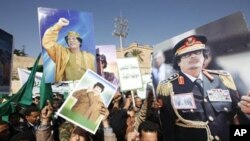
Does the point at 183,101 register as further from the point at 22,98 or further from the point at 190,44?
the point at 22,98

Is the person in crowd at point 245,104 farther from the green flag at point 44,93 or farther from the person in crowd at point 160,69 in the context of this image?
the green flag at point 44,93

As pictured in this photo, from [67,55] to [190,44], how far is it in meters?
2.30

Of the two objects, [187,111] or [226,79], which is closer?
[226,79]

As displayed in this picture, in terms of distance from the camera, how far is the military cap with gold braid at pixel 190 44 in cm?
400

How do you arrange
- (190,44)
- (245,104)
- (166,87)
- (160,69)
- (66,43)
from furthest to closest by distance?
1. (66,43)
2. (160,69)
3. (166,87)
4. (190,44)
5. (245,104)

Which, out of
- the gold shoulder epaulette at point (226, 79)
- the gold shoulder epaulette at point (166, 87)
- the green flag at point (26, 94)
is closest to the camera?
the gold shoulder epaulette at point (226, 79)

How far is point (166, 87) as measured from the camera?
477 cm

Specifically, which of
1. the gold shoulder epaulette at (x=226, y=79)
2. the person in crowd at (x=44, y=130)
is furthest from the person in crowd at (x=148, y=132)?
the person in crowd at (x=44, y=130)

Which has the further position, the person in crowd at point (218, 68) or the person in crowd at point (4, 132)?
the person in crowd at point (4, 132)

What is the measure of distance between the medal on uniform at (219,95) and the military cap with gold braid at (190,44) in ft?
1.63

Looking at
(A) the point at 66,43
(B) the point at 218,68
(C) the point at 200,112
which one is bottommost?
(C) the point at 200,112

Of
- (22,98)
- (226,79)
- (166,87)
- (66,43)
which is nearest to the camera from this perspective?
(226,79)

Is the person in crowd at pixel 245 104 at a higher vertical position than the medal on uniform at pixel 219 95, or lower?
lower

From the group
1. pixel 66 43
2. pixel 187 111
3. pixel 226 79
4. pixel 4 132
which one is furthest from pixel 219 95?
pixel 66 43
